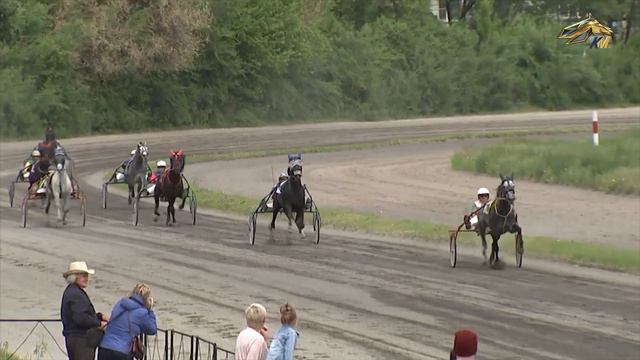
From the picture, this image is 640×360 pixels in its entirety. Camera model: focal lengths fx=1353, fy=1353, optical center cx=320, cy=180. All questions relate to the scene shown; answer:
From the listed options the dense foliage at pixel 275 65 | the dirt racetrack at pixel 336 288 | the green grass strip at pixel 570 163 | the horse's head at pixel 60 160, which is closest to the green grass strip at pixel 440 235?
the dirt racetrack at pixel 336 288

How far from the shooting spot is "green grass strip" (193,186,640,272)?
65.5 ft

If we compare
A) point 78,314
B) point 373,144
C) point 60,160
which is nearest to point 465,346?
point 78,314

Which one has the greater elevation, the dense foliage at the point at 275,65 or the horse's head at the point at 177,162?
the dense foliage at the point at 275,65

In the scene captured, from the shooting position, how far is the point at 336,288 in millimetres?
17906

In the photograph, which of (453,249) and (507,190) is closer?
(507,190)

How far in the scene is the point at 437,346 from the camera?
13.8 meters

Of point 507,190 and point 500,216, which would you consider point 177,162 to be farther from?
point 507,190

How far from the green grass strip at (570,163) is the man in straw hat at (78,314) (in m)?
20.5

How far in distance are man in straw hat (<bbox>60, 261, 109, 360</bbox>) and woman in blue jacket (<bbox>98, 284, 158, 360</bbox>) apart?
0.67 feet

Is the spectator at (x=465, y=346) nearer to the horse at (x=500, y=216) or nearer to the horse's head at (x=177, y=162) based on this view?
the horse at (x=500, y=216)

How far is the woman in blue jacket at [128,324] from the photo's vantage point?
9.99 meters

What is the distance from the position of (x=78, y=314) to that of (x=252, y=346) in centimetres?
197

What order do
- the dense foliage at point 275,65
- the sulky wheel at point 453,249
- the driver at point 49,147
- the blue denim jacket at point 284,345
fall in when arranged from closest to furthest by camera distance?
1. the blue denim jacket at point 284,345
2. the sulky wheel at point 453,249
3. the driver at point 49,147
4. the dense foliage at point 275,65

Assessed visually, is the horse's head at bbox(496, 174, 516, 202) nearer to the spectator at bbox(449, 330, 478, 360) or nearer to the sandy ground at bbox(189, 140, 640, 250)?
the sandy ground at bbox(189, 140, 640, 250)
